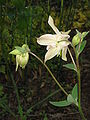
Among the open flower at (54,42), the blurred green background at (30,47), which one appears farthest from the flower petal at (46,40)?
the blurred green background at (30,47)

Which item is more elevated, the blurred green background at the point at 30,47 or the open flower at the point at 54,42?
the open flower at the point at 54,42

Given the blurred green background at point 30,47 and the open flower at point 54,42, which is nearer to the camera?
the open flower at point 54,42

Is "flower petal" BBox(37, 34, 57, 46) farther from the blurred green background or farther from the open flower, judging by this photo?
the blurred green background

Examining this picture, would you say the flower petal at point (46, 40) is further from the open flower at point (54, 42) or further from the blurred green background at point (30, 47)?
the blurred green background at point (30, 47)

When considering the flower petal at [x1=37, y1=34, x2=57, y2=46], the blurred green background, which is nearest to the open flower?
the flower petal at [x1=37, y1=34, x2=57, y2=46]

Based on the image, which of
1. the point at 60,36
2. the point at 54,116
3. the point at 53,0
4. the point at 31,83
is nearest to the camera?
the point at 60,36

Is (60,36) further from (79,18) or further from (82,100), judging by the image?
(79,18)

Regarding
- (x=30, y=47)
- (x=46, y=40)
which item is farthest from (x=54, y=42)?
(x=30, y=47)

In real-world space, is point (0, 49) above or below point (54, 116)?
above

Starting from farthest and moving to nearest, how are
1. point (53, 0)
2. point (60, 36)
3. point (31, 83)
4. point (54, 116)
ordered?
1. point (53, 0)
2. point (31, 83)
3. point (54, 116)
4. point (60, 36)

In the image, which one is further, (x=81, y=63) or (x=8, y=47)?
(x=81, y=63)

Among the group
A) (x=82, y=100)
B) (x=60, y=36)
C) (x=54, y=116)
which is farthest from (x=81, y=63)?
(x=60, y=36)
